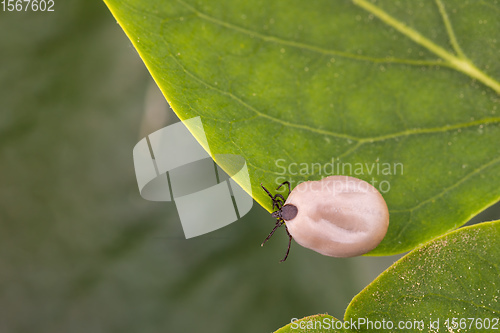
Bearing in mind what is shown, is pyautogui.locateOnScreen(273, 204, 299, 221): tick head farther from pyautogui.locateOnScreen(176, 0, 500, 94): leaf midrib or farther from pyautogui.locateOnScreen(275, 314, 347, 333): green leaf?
pyautogui.locateOnScreen(176, 0, 500, 94): leaf midrib

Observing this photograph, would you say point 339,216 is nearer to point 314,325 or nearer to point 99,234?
point 314,325

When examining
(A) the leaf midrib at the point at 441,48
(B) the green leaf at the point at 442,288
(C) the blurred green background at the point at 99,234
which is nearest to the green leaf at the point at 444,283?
(B) the green leaf at the point at 442,288

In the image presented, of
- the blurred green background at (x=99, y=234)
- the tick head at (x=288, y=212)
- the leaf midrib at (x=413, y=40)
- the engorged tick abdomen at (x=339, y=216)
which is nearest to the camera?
the leaf midrib at (x=413, y=40)

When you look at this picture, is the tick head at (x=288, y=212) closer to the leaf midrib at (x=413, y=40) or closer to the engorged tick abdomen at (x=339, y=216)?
the engorged tick abdomen at (x=339, y=216)

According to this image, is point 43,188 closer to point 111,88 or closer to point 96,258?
point 96,258

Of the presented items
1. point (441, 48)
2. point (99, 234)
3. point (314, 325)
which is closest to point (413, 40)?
point (441, 48)

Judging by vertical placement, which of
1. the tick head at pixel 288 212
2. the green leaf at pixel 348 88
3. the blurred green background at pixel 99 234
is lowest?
the blurred green background at pixel 99 234

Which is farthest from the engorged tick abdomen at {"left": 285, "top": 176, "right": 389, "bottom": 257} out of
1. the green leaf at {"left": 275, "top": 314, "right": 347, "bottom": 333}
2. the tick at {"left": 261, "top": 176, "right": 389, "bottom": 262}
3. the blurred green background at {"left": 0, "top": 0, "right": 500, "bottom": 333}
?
the blurred green background at {"left": 0, "top": 0, "right": 500, "bottom": 333}
